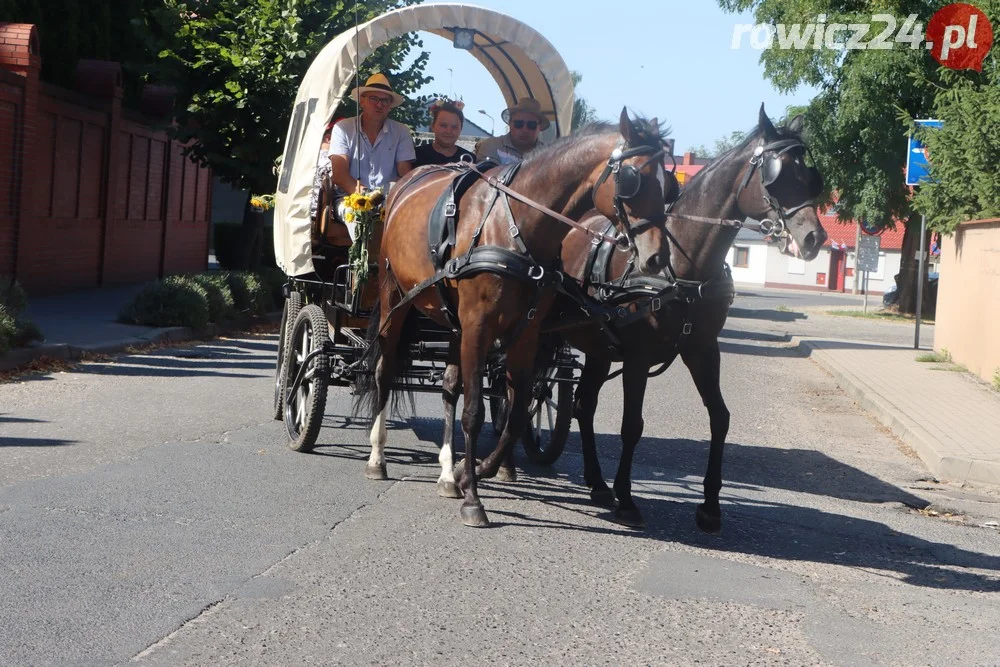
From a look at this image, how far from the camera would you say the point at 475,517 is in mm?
6484

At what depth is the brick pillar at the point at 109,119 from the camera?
71.9 ft

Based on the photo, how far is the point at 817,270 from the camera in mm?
83000

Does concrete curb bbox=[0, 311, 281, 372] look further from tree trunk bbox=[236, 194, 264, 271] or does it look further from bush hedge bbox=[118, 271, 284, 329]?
tree trunk bbox=[236, 194, 264, 271]

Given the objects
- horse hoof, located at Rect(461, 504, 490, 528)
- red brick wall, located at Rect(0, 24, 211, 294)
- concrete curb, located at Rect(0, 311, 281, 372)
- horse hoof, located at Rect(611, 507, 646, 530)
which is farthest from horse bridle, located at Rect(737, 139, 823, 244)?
red brick wall, located at Rect(0, 24, 211, 294)

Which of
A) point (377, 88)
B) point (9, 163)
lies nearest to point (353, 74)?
point (377, 88)

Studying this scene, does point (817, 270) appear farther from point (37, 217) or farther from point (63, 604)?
point (63, 604)

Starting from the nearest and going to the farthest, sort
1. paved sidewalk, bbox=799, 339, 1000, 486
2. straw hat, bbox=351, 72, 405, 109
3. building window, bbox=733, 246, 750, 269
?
straw hat, bbox=351, 72, 405, 109, paved sidewalk, bbox=799, 339, 1000, 486, building window, bbox=733, 246, 750, 269

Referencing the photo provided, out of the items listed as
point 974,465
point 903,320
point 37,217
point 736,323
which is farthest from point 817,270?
point 974,465

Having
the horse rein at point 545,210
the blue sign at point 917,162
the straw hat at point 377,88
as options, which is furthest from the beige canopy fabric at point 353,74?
the blue sign at point 917,162

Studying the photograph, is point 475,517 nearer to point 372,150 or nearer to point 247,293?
point 372,150

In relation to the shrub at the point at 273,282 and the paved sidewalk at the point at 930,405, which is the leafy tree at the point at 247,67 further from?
the paved sidewalk at the point at 930,405

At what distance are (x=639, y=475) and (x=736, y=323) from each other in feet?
79.5

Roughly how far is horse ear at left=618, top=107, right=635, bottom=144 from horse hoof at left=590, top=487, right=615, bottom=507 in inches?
89.6

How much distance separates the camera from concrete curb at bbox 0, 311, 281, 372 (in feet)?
39.5
